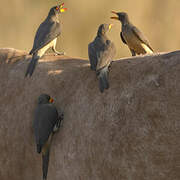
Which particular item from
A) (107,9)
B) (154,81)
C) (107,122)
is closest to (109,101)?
(107,122)

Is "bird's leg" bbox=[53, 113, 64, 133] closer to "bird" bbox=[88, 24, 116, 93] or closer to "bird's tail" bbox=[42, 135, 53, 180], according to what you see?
"bird's tail" bbox=[42, 135, 53, 180]

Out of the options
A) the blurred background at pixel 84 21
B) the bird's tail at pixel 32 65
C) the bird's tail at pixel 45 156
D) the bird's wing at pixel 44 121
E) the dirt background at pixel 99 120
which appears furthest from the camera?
the blurred background at pixel 84 21

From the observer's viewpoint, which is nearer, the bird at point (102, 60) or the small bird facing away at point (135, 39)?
the bird at point (102, 60)

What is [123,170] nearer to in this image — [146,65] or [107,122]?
[107,122]

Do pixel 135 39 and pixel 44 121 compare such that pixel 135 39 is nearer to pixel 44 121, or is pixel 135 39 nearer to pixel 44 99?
pixel 44 99

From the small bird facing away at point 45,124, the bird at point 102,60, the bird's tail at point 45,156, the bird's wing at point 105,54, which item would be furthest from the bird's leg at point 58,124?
the bird's wing at point 105,54

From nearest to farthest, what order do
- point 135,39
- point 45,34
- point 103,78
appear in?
point 103,78, point 45,34, point 135,39

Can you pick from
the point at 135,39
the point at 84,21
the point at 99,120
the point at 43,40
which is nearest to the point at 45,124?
the point at 99,120

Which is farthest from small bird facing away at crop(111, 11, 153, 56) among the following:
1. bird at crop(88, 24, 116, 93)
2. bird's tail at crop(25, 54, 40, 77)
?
bird's tail at crop(25, 54, 40, 77)

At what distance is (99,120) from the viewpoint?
7.93 feet

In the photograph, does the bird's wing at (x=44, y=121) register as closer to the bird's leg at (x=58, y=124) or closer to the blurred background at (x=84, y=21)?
the bird's leg at (x=58, y=124)

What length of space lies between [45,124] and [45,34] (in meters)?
1.14

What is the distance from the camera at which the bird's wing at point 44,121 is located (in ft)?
8.02

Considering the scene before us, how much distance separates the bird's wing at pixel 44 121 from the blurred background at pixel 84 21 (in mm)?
6064
